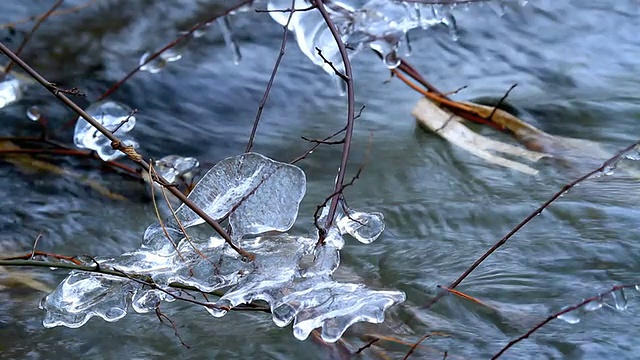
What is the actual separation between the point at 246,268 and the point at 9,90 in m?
2.12

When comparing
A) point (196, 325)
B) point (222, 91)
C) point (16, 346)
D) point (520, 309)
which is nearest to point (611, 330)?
point (520, 309)

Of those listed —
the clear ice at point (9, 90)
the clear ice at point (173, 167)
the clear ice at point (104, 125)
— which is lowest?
the clear ice at point (9, 90)

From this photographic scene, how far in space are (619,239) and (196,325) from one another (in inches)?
50.4

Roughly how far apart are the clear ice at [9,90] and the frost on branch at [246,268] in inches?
69.2

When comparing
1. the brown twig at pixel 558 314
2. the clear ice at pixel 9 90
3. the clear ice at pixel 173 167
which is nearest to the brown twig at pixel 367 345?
the brown twig at pixel 558 314

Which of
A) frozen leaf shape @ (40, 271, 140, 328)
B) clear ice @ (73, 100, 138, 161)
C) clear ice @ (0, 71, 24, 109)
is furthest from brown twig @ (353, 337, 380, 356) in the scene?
clear ice @ (0, 71, 24, 109)

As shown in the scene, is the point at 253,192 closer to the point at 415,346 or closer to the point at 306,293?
the point at 306,293

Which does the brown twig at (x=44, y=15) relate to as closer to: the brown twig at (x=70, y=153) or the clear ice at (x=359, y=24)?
the brown twig at (x=70, y=153)

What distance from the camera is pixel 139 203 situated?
3.27 metres

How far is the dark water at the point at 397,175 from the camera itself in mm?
2193

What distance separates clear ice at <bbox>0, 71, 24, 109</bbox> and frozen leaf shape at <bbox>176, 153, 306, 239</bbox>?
72.0 inches

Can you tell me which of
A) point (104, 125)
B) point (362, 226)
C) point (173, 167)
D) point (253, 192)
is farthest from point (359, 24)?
point (253, 192)

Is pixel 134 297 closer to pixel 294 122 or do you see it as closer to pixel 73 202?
pixel 73 202

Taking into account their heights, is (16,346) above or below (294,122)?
above
